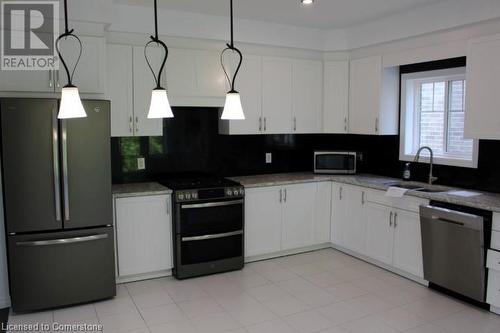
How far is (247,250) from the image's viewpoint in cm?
447

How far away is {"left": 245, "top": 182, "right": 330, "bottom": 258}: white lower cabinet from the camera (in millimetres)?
4488

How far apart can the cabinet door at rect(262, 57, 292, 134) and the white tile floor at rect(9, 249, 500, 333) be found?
1652 mm

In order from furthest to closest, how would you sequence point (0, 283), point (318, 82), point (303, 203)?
point (318, 82)
point (303, 203)
point (0, 283)

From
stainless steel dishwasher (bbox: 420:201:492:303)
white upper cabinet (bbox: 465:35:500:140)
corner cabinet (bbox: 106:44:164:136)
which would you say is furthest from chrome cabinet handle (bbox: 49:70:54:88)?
white upper cabinet (bbox: 465:35:500:140)

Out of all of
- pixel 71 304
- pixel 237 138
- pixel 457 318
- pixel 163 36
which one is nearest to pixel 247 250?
pixel 237 138

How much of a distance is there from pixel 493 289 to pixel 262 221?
2188 mm

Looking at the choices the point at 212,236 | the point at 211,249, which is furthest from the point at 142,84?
the point at 211,249

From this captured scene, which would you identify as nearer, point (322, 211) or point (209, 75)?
point (209, 75)

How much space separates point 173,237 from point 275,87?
2027 mm

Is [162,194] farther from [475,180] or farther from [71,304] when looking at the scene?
[475,180]

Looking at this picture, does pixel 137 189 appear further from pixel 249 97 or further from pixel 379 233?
pixel 379 233

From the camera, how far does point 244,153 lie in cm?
504

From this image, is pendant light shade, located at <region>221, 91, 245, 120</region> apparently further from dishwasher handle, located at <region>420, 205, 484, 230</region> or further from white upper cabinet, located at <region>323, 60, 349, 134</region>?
white upper cabinet, located at <region>323, 60, 349, 134</region>

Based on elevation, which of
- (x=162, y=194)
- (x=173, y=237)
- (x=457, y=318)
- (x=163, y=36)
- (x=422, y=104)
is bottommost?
(x=457, y=318)
